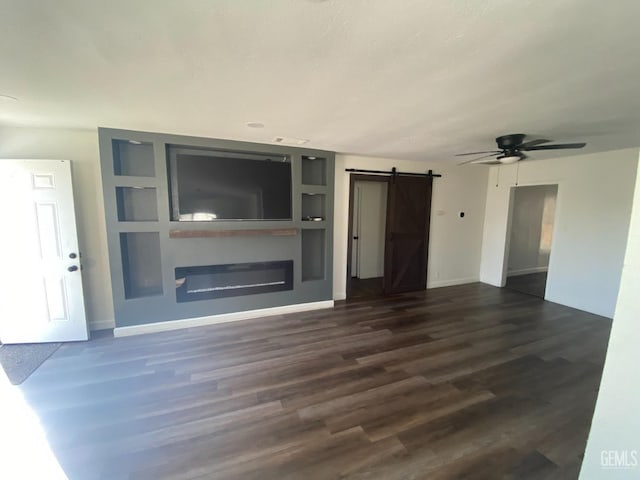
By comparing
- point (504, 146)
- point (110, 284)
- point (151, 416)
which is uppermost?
point (504, 146)

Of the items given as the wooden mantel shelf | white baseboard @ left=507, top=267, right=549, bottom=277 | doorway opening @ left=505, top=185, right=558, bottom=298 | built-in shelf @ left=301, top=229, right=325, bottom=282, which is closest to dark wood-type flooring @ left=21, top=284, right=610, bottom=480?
built-in shelf @ left=301, top=229, right=325, bottom=282

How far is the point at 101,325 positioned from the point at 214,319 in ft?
4.92

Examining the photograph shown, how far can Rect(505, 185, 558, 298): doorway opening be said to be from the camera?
6531mm

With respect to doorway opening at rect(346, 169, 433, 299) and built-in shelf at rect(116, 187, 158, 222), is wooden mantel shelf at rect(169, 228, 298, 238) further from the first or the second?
doorway opening at rect(346, 169, 433, 299)

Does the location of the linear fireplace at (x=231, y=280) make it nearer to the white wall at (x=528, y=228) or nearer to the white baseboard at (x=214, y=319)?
the white baseboard at (x=214, y=319)

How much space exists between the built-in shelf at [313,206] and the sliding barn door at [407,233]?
4.89 feet

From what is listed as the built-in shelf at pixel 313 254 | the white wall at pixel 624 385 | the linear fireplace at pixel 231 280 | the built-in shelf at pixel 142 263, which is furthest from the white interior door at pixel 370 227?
the white wall at pixel 624 385

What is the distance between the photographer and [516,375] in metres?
2.64

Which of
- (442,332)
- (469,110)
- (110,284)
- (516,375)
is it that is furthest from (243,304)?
(469,110)

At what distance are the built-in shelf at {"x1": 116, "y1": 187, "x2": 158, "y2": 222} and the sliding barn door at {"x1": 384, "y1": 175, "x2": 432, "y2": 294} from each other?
4.01 m

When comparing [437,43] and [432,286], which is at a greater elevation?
[437,43]

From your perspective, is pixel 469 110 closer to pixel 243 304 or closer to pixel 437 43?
pixel 437 43

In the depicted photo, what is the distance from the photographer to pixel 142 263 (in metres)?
3.65

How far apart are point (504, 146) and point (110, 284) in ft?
18.2
